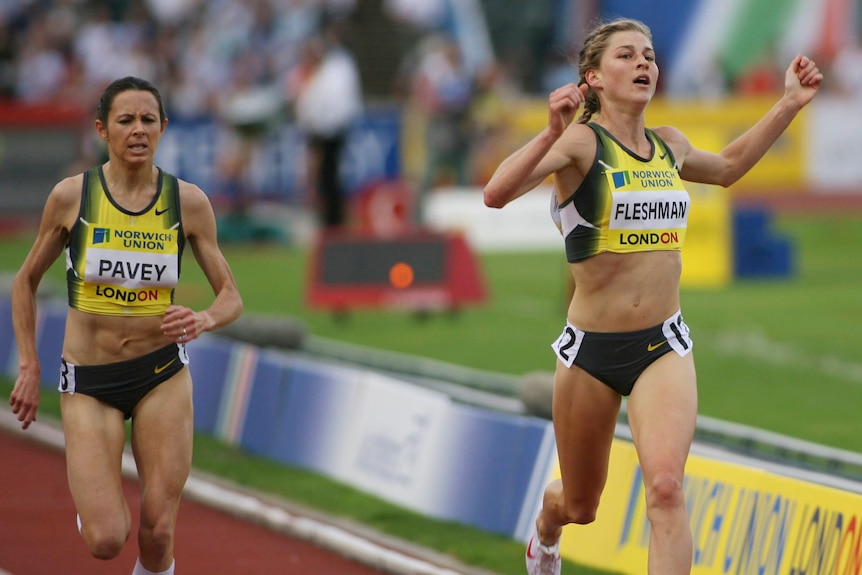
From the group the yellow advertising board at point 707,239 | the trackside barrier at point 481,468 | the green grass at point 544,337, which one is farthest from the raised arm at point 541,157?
the yellow advertising board at point 707,239

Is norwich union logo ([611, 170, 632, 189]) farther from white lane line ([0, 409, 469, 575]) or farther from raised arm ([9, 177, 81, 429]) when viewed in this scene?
white lane line ([0, 409, 469, 575])

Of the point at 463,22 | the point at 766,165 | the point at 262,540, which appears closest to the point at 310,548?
the point at 262,540

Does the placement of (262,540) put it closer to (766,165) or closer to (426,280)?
(426,280)

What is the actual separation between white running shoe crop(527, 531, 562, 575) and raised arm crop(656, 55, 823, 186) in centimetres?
177

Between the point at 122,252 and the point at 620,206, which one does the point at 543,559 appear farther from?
the point at 122,252

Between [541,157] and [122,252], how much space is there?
1.83 metres

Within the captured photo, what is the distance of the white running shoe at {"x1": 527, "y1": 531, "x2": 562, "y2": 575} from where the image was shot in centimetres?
733

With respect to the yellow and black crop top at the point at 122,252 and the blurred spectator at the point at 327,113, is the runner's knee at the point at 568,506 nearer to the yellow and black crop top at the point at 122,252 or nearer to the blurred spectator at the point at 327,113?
the yellow and black crop top at the point at 122,252

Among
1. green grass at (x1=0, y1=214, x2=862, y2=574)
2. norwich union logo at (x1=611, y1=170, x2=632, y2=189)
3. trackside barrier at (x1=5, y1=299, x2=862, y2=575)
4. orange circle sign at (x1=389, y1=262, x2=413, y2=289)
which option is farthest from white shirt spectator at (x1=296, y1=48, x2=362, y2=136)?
norwich union logo at (x1=611, y1=170, x2=632, y2=189)

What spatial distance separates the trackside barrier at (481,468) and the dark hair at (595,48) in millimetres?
1823

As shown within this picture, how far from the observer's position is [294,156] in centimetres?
2861

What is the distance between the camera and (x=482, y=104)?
28.6m

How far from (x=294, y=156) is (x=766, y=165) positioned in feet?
30.3

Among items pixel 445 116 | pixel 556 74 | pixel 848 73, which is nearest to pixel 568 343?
pixel 445 116
